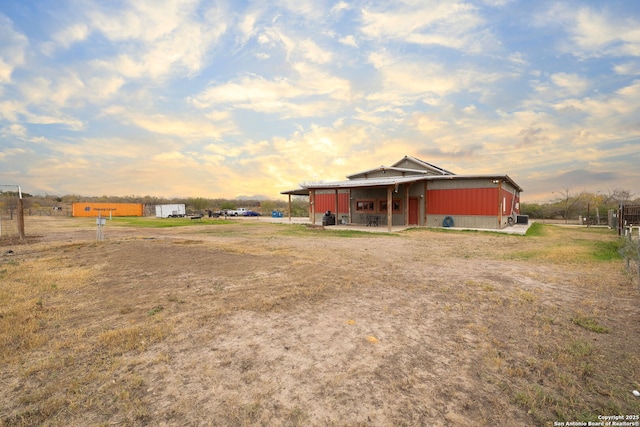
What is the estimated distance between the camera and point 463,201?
21156 mm

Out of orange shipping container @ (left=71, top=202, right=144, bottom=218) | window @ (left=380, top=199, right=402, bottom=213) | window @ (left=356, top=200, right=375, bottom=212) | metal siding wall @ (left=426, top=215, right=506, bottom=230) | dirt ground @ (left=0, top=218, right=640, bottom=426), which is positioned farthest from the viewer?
orange shipping container @ (left=71, top=202, right=144, bottom=218)

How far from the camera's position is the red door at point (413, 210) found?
22.9 metres

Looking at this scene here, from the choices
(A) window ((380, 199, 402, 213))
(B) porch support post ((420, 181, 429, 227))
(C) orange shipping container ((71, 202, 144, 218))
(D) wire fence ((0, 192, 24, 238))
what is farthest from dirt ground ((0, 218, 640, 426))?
(C) orange shipping container ((71, 202, 144, 218))

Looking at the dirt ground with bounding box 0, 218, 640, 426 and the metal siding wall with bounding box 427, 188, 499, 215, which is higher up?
the metal siding wall with bounding box 427, 188, 499, 215

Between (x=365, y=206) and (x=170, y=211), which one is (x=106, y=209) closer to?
(x=170, y=211)

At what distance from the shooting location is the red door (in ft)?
75.2

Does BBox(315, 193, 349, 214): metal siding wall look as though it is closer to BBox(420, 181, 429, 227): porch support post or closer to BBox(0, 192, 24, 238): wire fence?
BBox(420, 181, 429, 227): porch support post

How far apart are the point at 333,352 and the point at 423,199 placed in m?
20.8

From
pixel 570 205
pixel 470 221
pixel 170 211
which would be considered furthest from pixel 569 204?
pixel 170 211

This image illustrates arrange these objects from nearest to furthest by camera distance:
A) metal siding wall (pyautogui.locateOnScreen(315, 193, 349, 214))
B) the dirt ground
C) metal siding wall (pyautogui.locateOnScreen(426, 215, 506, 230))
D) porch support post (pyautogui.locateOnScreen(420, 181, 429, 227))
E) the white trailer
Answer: the dirt ground
metal siding wall (pyautogui.locateOnScreen(426, 215, 506, 230))
porch support post (pyautogui.locateOnScreen(420, 181, 429, 227))
metal siding wall (pyautogui.locateOnScreen(315, 193, 349, 214))
the white trailer

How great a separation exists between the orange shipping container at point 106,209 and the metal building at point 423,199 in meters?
41.3

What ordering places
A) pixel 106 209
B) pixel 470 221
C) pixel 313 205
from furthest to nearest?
pixel 106 209 → pixel 313 205 → pixel 470 221

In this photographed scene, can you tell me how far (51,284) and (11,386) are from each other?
4906mm

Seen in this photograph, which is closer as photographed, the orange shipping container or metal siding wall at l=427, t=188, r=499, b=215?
metal siding wall at l=427, t=188, r=499, b=215
